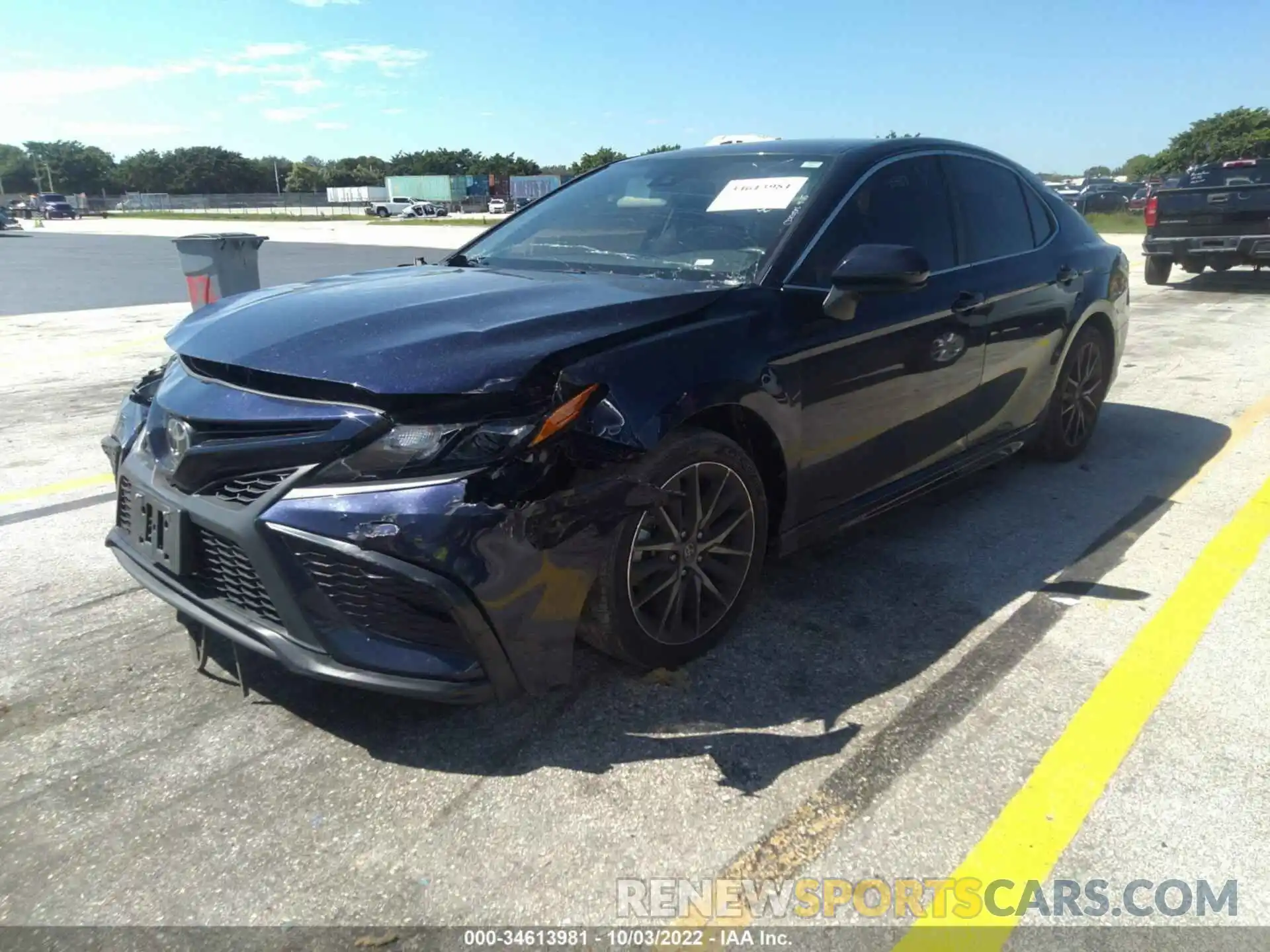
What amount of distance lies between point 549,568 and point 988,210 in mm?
3086

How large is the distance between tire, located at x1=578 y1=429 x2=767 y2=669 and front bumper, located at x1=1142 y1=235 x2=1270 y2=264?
13.1 meters

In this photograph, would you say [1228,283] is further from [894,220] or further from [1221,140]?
[1221,140]

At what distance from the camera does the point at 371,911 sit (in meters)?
2.05

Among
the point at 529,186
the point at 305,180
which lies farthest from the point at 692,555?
the point at 305,180

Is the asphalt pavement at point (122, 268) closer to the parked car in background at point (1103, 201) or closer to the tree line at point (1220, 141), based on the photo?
the parked car in background at point (1103, 201)

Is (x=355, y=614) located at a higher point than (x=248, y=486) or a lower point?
lower

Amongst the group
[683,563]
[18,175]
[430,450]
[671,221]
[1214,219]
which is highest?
[18,175]

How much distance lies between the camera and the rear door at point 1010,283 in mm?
4141

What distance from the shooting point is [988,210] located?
4359mm

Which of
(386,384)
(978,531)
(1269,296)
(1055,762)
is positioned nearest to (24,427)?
(386,384)

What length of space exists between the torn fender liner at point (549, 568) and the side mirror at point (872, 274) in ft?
3.58

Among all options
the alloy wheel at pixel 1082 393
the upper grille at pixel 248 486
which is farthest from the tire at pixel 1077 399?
the upper grille at pixel 248 486

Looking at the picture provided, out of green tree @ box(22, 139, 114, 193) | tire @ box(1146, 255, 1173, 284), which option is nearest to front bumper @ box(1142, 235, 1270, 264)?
tire @ box(1146, 255, 1173, 284)

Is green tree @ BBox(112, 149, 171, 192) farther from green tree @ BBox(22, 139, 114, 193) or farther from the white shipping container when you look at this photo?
the white shipping container
